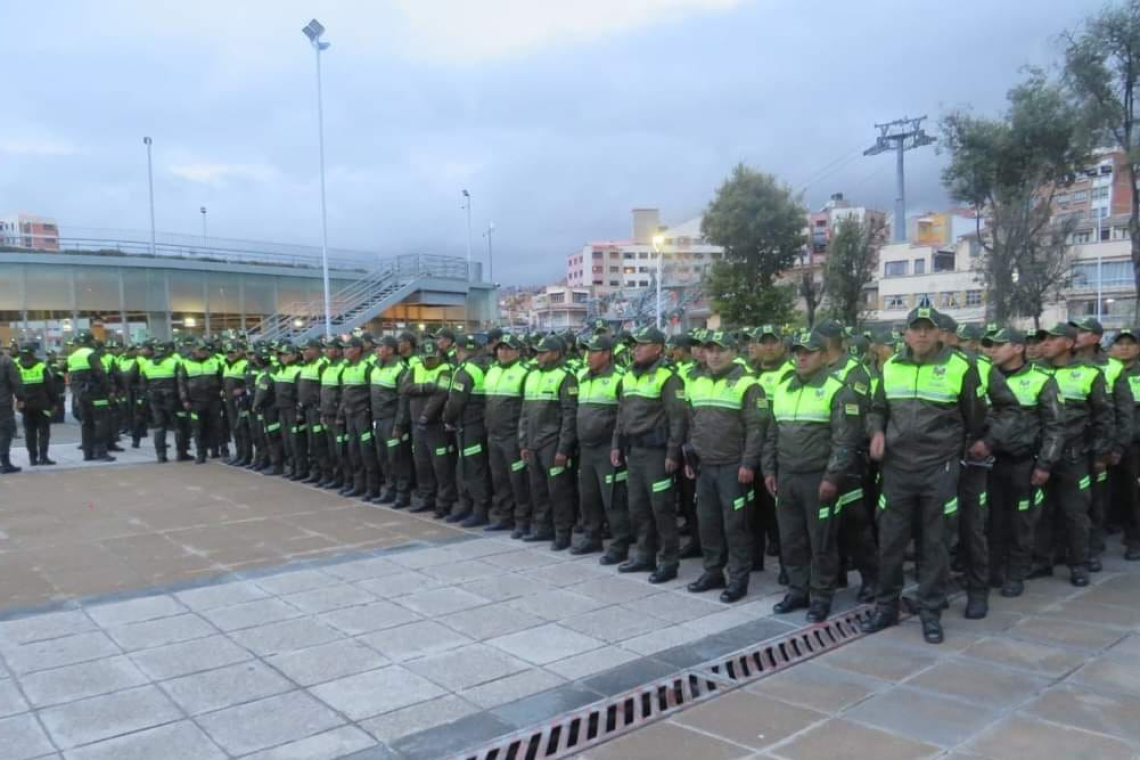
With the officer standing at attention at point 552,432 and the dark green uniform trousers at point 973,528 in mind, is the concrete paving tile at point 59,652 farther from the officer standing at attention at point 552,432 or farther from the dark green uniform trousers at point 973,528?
the dark green uniform trousers at point 973,528

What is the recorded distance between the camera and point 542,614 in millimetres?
5570

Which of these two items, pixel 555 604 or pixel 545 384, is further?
pixel 545 384

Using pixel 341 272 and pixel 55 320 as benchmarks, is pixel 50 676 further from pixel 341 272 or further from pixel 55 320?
pixel 341 272

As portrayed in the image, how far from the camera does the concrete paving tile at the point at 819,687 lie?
4.16 m

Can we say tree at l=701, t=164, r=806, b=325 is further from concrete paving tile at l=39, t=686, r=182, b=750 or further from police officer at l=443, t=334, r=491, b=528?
concrete paving tile at l=39, t=686, r=182, b=750

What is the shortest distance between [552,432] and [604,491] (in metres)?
0.83

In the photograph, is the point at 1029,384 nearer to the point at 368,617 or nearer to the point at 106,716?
the point at 368,617

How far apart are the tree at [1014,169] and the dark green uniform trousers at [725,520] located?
18.5 metres

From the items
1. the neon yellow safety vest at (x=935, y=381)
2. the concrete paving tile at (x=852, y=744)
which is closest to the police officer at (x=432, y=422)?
the neon yellow safety vest at (x=935, y=381)

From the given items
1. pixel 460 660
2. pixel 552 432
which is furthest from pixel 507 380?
pixel 460 660

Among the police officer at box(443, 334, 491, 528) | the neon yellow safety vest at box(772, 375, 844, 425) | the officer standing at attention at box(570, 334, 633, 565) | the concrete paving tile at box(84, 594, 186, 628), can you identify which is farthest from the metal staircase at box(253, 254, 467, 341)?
the neon yellow safety vest at box(772, 375, 844, 425)

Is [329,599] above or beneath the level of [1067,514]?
beneath

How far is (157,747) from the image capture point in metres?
3.77

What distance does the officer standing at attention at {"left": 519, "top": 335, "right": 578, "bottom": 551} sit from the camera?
7297 millimetres
